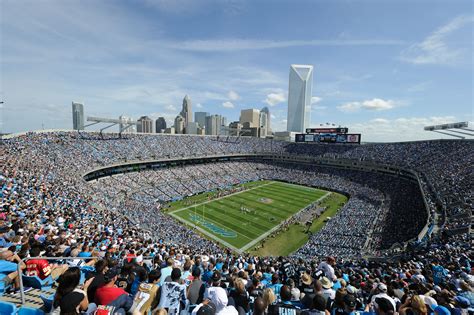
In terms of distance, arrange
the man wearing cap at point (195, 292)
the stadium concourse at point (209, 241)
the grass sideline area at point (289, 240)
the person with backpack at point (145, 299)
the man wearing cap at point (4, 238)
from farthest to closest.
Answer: the grass sideline area at point (289, 240) → the man wearing cap at point (4, 238) → the man wearing cap at point (195, 292) → the stadium concourse at point (209, 241) → the person with backpack at point (145, 299)

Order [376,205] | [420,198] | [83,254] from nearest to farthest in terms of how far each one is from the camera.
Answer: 1. [83,254]
2. [420,198]
3. [376,205]

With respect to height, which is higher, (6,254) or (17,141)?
(17,141)

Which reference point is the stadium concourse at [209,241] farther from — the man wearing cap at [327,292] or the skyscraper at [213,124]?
the skyscraper at [213,124]

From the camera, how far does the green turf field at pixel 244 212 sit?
28.5 meters

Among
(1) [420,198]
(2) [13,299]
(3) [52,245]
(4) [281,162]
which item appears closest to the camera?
(2) [13,299]

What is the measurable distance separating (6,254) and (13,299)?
1.61 m

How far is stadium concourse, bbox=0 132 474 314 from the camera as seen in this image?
467 cm

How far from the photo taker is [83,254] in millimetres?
7652

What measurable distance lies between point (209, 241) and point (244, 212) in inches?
459

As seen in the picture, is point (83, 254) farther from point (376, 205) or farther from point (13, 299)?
point (376, 205)

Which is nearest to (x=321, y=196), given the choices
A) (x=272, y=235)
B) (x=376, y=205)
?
(x=376, y=205)

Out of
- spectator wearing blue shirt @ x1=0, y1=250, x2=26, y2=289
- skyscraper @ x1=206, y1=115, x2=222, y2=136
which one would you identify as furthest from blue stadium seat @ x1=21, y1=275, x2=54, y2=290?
skyscraper @ x1=206, y1=115, x2=222, y2=136

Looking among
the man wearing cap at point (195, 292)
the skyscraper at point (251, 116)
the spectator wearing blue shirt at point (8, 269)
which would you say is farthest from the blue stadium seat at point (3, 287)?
the skyscraper at point (251, 116)

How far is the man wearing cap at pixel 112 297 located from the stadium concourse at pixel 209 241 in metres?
0.02
